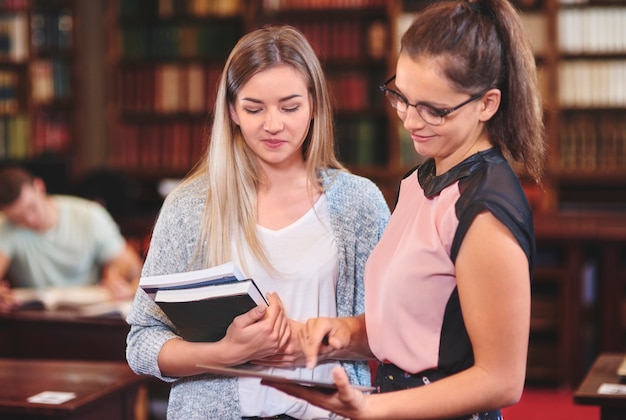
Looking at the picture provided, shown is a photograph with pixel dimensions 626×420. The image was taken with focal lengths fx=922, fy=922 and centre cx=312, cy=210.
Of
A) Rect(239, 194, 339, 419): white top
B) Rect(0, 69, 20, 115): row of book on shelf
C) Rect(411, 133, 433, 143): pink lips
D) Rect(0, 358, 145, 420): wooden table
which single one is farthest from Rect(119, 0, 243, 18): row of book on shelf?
Rect(411, 133, 433, 143): pink lips

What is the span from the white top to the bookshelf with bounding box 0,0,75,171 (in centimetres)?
543

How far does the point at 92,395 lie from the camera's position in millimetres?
2391

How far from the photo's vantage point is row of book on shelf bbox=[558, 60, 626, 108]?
6.16m

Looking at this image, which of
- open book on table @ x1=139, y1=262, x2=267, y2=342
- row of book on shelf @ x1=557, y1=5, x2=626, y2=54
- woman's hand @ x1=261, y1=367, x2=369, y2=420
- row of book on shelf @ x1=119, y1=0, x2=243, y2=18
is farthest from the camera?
row of book on shelf @ x1=119, y1=0, x2=243, y2=18

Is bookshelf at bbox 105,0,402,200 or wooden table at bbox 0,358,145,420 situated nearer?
wooden table at bbox 0,358,145,420

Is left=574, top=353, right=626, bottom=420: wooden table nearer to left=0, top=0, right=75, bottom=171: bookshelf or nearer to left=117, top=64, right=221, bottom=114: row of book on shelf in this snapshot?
left=117, top=64, right=221, bottom=114: row of book on shelf

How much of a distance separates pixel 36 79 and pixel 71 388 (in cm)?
482

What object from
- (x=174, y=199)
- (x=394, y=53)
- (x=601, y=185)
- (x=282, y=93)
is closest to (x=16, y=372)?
(x=174, y=199)

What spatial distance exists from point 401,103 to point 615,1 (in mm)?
5274

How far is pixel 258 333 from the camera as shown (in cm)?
156

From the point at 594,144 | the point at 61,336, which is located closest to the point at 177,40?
the point at 594,144

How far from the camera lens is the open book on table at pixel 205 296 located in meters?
1.51

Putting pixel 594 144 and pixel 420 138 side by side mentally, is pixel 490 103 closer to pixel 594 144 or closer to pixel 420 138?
pixel 420 138

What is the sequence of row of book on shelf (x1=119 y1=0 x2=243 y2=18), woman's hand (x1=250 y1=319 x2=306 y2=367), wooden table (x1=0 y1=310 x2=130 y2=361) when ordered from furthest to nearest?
row of book on shelf (x1=119 y1=0 x2=243 y2=18) < wooden table (x1=0 y1=310 x2=130 y2=361) < woman's hand (x1=250 y1=319 x2=306 y2=367)
